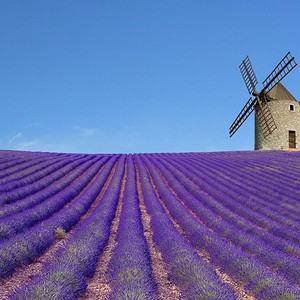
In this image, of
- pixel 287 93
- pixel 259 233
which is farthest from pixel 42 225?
pixel 287 93

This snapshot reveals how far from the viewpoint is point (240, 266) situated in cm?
504

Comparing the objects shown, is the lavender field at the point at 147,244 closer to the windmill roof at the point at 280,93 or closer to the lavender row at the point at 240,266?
the lavender row at the point at 240,266

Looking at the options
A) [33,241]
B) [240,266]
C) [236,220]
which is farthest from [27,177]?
[240,266]

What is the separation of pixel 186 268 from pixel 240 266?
0.83 metres

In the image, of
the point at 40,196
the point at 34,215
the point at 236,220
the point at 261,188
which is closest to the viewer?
the point at 34,215

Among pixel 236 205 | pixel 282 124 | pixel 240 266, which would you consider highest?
pixel 282 124

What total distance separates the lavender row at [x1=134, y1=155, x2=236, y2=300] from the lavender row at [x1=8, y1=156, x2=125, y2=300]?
1042 mm

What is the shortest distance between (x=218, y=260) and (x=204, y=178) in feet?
29.4

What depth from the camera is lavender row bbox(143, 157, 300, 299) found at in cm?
424

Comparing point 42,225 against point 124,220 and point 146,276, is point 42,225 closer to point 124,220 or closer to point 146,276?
point 124,220

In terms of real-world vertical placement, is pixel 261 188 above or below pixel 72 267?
above

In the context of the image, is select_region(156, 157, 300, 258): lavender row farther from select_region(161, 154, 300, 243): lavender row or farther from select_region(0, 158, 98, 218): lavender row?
select_region(0, 158, 98, 218): lavender row

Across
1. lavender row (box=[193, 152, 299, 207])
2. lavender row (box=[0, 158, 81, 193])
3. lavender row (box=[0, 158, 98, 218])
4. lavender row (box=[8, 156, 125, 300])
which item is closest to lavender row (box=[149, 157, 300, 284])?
lavender row (box=[8, 156, 125, 300])

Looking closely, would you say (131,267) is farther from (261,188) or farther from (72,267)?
(261,188)
